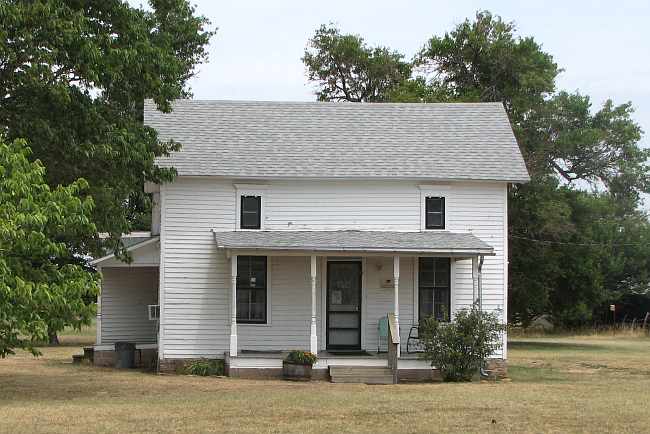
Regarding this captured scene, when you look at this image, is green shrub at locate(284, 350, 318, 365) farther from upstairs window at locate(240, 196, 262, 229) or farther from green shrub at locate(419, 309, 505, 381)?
upstairs window at locate(240, 196, 262, 229)

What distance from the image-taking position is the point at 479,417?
16.8m

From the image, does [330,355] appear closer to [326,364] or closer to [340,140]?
[326,364]

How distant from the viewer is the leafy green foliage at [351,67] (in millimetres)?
51438

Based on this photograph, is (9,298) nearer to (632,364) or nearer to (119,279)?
(119,279)

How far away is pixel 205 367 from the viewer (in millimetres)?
26391

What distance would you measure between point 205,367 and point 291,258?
3.37m

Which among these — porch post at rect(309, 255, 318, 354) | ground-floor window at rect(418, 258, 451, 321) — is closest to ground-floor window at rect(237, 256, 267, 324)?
porch post at rect(309, 255, 318, 354)

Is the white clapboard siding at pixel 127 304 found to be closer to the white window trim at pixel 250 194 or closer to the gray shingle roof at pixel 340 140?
the gray shingle roof at pixel 340 140

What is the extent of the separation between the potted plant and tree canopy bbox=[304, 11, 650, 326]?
18.5 metres

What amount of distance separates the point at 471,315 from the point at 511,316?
85.0 ft

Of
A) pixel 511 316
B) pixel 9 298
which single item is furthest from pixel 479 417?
pixel 511 316

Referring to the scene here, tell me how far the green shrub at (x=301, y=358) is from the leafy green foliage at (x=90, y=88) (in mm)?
4446

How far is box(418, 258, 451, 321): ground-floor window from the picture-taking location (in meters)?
27.3

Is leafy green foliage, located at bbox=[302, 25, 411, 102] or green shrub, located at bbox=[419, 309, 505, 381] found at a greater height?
leafy green foliage, located at bbox=[302, 25, 411, 102]
